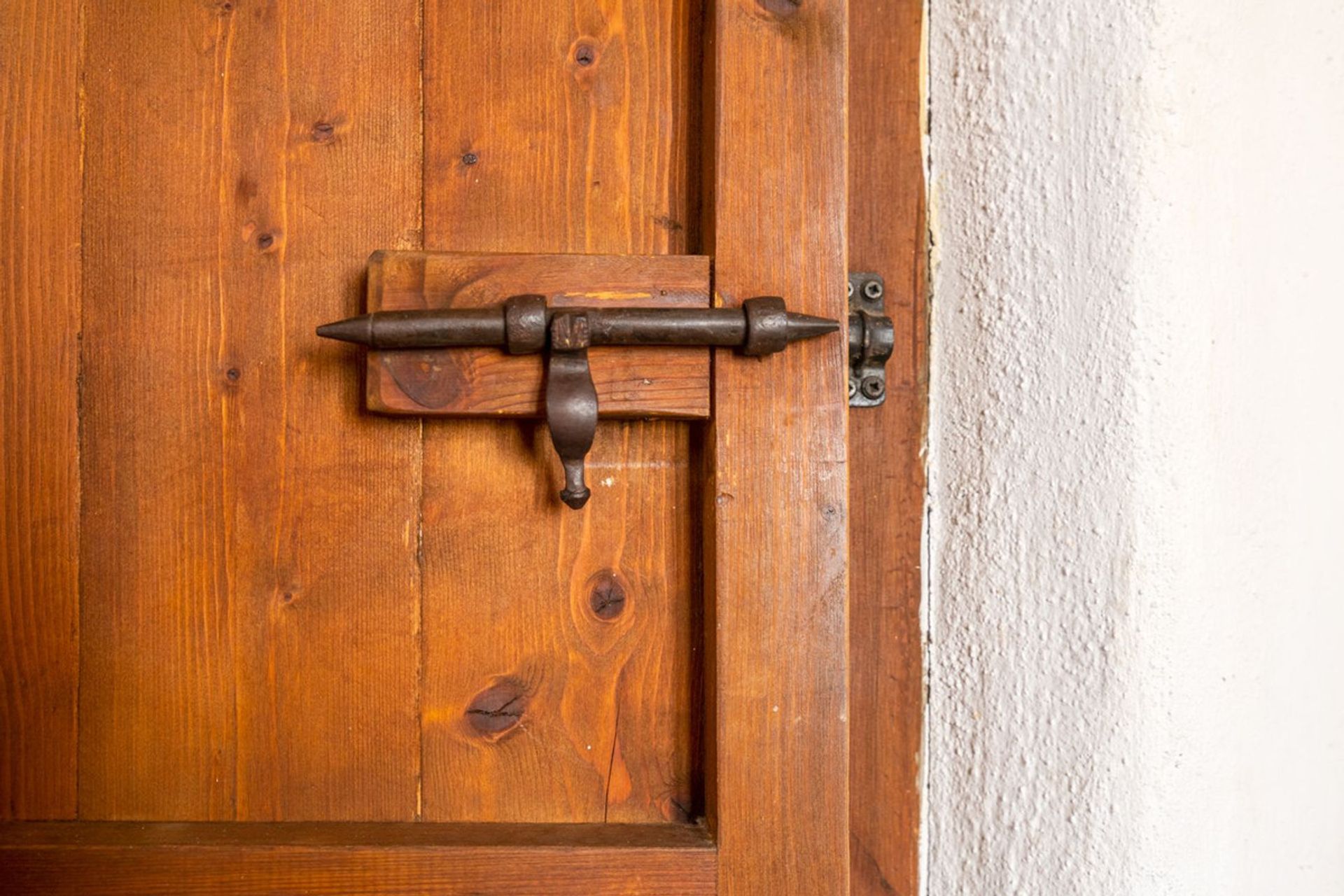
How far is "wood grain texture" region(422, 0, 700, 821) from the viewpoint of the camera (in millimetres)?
587

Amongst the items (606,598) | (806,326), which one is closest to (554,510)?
(606,598)

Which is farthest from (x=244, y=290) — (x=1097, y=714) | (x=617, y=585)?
(x=1097, y=714)

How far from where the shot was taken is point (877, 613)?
0.61m

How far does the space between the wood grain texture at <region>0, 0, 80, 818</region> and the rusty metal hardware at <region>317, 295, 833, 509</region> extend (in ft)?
0.65

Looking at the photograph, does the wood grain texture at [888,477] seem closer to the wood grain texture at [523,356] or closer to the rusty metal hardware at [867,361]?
the rusty metal hardware at [867,361]

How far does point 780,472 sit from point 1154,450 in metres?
0.20

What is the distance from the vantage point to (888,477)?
1.99ft

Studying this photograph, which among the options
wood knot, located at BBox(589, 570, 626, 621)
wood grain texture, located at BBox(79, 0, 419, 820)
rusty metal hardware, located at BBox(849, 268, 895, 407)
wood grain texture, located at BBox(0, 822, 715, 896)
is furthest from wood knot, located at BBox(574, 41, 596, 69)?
wood grain texture, located at BBox(0, 822, 715, 896)

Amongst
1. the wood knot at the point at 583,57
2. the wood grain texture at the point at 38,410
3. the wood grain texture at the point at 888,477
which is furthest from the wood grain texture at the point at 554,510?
the wood grain texture at the point at 38,410

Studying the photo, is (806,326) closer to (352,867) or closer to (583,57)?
(583,57)

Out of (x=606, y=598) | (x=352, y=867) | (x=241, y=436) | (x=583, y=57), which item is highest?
(x=583, y=57)

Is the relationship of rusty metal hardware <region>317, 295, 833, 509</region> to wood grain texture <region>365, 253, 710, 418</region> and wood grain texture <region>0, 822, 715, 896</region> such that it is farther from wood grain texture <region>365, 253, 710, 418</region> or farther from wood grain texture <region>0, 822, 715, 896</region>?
wood grain texture <region>0, 822, 715, 896</region>

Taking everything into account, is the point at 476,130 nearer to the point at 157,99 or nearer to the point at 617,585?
the point at 157,99

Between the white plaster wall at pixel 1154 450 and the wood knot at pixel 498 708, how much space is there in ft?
0.91
